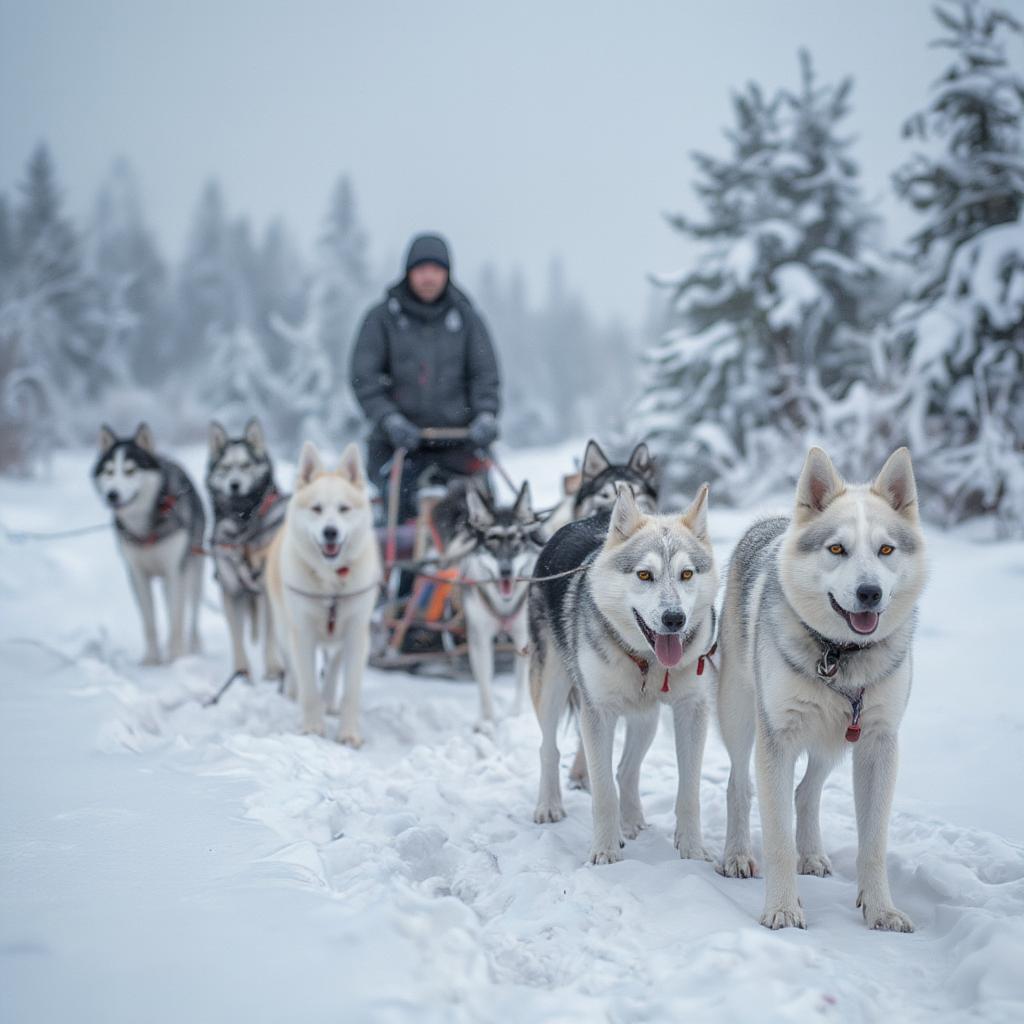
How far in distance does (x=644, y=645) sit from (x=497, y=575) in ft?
6.56

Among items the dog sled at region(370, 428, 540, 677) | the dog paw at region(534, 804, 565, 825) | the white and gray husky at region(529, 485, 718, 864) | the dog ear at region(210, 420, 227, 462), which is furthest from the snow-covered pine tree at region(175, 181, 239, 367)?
the white and gray husky at region(529, 485, 718, 864)

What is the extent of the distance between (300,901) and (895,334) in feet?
29.4

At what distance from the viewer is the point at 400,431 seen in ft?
17.5

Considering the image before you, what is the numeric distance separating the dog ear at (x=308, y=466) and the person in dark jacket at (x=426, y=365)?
1233mm

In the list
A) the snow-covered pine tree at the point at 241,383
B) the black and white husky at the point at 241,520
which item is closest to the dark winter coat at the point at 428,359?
the black and white husky at the point at 241,520

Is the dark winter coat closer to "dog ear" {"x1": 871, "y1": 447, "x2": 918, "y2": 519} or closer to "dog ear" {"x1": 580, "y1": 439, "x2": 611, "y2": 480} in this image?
"dog ear" {"x1": 580, "y1": 439, "x2": 611, "y2": 480}

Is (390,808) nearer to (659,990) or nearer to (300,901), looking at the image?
(300,901)

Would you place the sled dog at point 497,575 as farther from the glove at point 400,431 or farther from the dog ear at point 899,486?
the dog ear at point 899,486

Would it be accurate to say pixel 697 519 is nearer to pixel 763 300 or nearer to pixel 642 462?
pixel 642 462

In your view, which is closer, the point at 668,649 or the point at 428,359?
the point at 668,649

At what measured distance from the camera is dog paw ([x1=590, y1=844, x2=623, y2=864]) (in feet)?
8.66

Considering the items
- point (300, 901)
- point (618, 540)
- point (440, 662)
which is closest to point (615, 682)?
point (618, 540)

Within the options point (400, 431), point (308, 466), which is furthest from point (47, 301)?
point (308, 466)

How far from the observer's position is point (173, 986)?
5.16 feet
